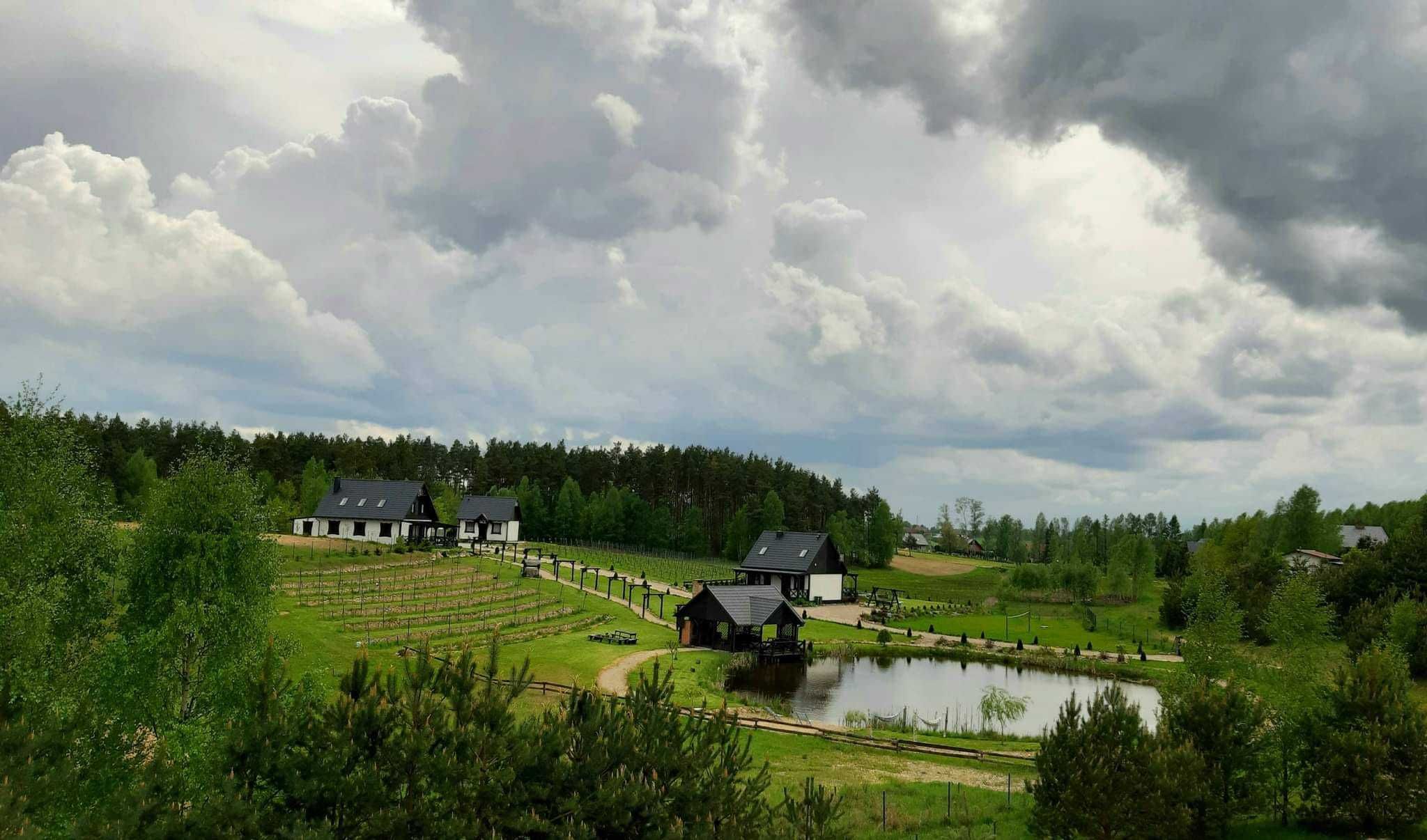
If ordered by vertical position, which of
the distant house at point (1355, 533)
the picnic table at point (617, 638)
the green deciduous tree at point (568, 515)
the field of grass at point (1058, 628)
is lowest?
the picnic table at point (617, 638)

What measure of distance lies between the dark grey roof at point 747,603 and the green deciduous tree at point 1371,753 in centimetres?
3247

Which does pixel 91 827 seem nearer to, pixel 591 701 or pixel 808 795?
pixel 591 701

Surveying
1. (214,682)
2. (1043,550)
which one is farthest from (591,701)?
(1043,550)

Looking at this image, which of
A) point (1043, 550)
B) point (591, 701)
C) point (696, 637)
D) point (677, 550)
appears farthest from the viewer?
point (1043, 550)

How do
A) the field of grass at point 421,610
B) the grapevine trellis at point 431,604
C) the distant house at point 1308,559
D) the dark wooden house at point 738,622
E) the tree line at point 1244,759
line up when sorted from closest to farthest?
the tree line at point 1244,759
the field of grass at point 421,610
the grapevine trellis at point 431,604
the dark wooden house at point 738,622
the distant house at point 1308,559

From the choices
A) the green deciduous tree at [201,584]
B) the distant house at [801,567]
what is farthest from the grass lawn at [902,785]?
the distant house at [801,567]

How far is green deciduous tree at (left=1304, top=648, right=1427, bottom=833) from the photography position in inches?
799

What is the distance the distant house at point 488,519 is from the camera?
99.2m

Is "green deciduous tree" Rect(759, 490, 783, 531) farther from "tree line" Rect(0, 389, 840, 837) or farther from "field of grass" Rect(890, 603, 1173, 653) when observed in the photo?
"tree line" Rect(0, 389, 840, 837)

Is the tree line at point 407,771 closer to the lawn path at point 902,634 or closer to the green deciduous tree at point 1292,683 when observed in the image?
the green deciduous tree at point 1292,683

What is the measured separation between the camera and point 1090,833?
1845 cm

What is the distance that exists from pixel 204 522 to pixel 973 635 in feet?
172

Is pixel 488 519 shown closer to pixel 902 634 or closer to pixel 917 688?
pixel 902 634

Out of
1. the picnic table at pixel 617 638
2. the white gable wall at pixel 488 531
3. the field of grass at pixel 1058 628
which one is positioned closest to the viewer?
the picnic table at pixel 617 638
